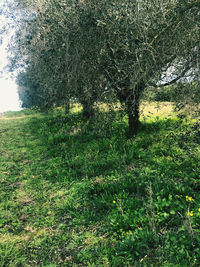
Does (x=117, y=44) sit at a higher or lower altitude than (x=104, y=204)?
higher

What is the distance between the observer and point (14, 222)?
16.4ft

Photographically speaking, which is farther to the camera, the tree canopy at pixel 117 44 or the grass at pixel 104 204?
the tree canopy at pixel 117 44

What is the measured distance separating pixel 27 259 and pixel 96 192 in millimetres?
2242

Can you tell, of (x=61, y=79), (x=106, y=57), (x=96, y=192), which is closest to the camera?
(x=96, y=192)

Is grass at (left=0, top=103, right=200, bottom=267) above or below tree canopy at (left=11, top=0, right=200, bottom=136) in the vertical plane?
below

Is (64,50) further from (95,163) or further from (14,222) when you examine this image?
(14,222)

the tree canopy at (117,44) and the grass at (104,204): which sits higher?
the tree canopy at (117,44)

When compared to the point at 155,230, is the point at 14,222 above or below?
below

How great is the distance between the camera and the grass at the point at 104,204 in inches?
144

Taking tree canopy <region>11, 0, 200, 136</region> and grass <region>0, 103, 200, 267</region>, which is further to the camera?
tree canopy <region>11, 0, 200, 136</region>

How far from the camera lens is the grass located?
3660 mm

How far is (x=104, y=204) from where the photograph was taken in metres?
5.02

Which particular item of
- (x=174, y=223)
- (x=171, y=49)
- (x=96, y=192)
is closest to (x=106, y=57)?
(x=171, y=49)

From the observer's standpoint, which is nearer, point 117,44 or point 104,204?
point 104,204
